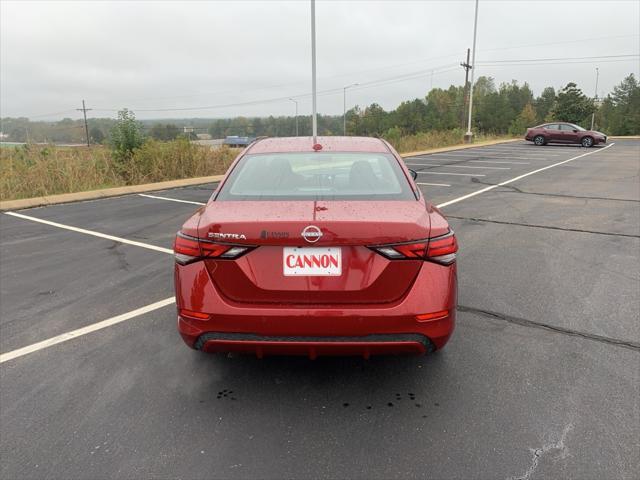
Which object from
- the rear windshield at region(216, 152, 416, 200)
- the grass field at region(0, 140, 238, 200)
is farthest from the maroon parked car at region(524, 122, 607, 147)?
the rear windshield at region(216, 152, 416, 200)

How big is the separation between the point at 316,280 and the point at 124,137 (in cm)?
1333

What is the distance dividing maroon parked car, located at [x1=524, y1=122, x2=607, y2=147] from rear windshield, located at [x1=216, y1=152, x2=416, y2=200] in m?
31.4

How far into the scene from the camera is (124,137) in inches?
559

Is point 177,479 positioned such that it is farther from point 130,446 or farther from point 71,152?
point 71,152

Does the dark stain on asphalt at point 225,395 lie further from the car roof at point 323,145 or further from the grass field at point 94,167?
the grass field at point 94,167

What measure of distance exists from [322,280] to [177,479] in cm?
120

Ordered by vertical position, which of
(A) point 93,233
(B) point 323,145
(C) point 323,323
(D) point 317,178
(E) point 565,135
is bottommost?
(A) point 93,233

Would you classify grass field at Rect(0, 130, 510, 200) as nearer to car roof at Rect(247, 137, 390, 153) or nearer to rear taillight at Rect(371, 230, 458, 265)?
car roof at Rect(247, 137, 390, 153)

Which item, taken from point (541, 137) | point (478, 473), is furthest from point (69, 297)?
point (541, 137)

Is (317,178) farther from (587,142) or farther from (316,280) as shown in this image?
(587,142)

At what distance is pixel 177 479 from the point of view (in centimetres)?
232

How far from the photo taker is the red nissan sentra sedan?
8.54 ft

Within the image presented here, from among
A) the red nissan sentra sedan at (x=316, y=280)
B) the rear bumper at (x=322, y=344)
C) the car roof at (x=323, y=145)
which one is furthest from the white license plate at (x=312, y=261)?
the car roof at (x=323, y=145)

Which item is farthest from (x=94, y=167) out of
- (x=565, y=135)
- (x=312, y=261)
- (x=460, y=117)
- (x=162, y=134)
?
(x=460, y=117)
